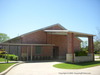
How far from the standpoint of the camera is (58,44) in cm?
2441

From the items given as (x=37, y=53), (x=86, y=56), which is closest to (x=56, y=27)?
(x=37, y=53)

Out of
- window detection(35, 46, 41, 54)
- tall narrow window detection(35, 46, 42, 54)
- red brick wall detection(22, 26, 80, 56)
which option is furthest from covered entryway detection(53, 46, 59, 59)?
window detection(35, 46, 41, 54)

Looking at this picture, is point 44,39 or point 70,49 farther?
point 44,39

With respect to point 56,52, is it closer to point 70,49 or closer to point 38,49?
point 38,49

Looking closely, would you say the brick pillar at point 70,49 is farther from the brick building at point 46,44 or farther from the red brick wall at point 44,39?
the red brick wall at point 44,39

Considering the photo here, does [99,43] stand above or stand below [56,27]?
below

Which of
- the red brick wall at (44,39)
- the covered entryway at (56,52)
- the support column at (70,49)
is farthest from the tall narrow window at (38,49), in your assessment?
the support column at (70,49)

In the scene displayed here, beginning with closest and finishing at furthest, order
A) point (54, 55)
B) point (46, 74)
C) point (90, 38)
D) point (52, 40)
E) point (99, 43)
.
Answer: point (46, 74)
point (90, 38)
point (52, 40)
point (54, 55)
point (99, 43)

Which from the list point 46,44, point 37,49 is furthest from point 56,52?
point 46,44

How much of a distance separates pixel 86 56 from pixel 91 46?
7.28ft

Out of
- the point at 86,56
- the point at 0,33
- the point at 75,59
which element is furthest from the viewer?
the point at 0,33

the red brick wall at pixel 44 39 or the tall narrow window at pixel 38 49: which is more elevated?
the red brick wall at pixel 44 39

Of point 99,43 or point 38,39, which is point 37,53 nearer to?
point 38,39

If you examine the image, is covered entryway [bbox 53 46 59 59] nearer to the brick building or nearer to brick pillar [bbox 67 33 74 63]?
the brick building
